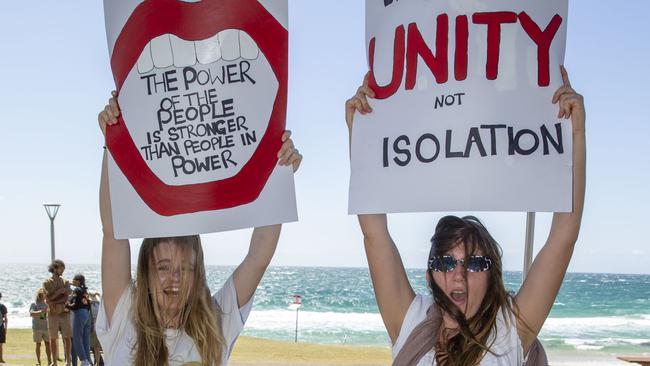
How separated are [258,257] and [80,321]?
19.0 ft

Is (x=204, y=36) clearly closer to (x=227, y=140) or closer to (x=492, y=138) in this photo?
(x=227, y=140)

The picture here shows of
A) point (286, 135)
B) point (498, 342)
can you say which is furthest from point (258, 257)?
point (498, 342)

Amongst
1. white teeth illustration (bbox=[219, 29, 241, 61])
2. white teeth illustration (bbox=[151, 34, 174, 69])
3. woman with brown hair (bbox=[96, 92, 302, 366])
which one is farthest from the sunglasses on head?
white teeth illustration (bbox=[151, 34, 174, 69])

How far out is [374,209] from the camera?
7.29 feet

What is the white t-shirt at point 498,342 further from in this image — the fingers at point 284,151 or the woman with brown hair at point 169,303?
the fingers at point 284,151

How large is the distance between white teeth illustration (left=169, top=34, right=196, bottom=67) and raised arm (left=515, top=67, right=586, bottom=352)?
1.16 m

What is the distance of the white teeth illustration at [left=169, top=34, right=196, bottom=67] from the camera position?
7.76 ft

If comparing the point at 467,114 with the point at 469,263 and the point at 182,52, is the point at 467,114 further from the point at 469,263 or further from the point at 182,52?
the point at 182,52

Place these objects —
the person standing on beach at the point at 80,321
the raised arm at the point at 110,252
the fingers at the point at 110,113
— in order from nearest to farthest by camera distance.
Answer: the raised arm at the point at 110,252
the fingers at the point at 110,113
the person standing on beach at the point at 80,321

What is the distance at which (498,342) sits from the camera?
2100 mm

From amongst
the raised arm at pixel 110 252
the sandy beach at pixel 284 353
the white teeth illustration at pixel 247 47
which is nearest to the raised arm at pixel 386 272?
the white teeth illustration at pixel 247 47

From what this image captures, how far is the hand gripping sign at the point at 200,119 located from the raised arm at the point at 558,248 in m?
0.79

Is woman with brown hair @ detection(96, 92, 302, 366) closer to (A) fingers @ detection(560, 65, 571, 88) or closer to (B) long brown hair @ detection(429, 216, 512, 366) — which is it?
(B) long brown hair @ detection(429, 216, 512, 366)

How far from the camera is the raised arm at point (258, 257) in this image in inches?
92.4
